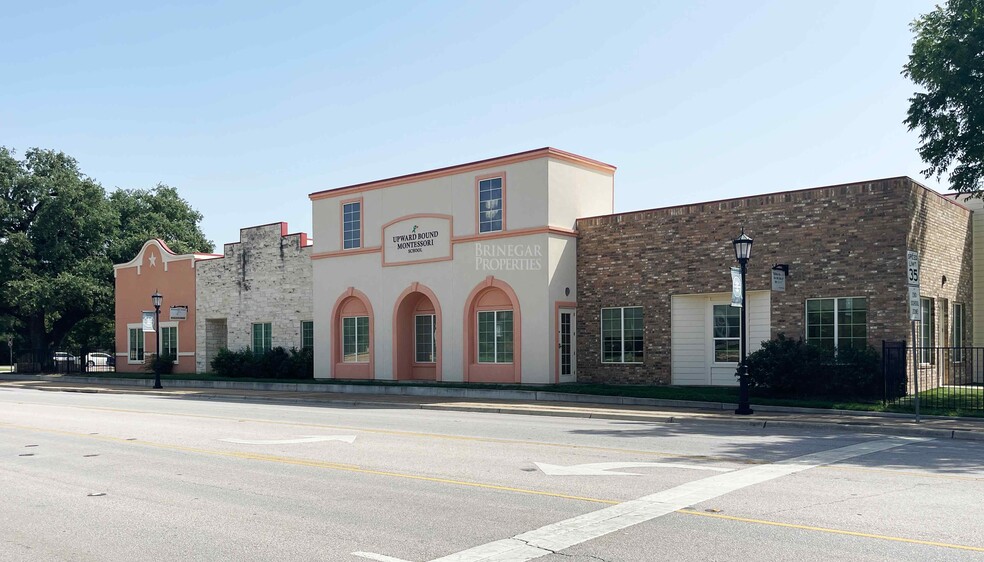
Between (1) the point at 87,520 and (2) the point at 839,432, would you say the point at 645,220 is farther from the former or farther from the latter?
(1) the point at 87,520

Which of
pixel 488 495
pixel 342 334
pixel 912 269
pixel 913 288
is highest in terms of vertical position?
pixel 912 269

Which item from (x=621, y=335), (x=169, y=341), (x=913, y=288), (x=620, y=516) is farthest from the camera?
(x=169, y=341)

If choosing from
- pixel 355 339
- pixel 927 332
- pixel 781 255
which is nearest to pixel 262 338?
pixel 355 339

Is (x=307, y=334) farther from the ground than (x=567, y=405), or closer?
farther from the ground

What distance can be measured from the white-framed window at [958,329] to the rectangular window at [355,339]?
1923cm

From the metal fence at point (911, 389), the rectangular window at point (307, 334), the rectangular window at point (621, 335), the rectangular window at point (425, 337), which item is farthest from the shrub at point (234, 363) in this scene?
the metal fence at point (911, 389)

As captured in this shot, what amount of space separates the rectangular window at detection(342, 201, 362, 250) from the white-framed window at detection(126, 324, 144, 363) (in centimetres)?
1658

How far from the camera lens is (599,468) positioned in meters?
11.6

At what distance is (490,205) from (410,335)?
244 inches

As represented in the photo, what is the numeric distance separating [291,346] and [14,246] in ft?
60.1

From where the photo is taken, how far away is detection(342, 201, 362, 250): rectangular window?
32.3m

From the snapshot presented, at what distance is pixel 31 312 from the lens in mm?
46281

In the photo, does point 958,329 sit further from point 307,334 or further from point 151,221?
point 151,221

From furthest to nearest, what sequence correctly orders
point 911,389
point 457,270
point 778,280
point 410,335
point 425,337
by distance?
point 410,335, point 425,337, point 457,270, point 778,280, point 911,389
